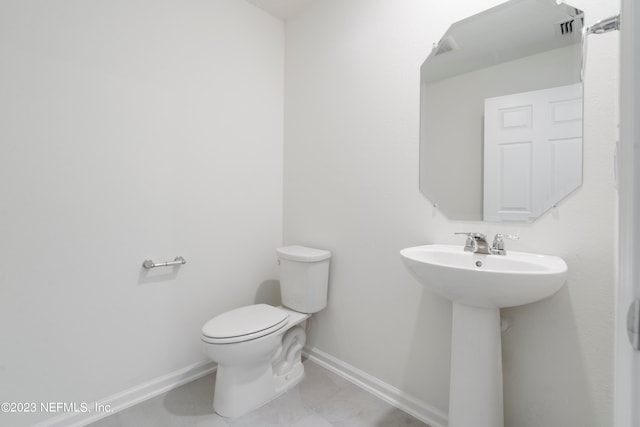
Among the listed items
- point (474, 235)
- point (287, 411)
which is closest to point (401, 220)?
point (474, 235)

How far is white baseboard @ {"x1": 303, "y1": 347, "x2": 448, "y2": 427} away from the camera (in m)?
1.41

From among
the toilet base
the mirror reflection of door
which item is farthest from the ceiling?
the toilet base

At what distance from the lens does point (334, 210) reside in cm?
189

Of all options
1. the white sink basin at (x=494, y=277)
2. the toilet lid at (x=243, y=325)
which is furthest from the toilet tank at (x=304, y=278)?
the white sink basin at (x=494, y=277)

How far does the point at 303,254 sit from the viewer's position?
6.00ft

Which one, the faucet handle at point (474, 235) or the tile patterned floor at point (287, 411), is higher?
the faucet handle at point (474, 235)

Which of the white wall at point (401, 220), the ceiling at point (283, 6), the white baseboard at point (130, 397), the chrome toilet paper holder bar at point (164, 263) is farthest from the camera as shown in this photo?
the ceiling at point (283, 6)

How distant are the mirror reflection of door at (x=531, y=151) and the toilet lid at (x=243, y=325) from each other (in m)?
1.15

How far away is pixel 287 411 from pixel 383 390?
53cm

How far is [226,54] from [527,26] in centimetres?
164

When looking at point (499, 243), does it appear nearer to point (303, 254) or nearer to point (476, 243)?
point (476, 243)

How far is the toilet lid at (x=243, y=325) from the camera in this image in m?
1.40

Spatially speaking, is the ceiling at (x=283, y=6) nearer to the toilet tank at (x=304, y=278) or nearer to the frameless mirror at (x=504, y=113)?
the frameless mirror at (x=504, y=113)

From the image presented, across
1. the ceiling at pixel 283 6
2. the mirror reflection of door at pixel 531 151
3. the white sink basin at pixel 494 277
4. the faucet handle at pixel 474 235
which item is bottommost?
the white sink basin at pixel 494 277
